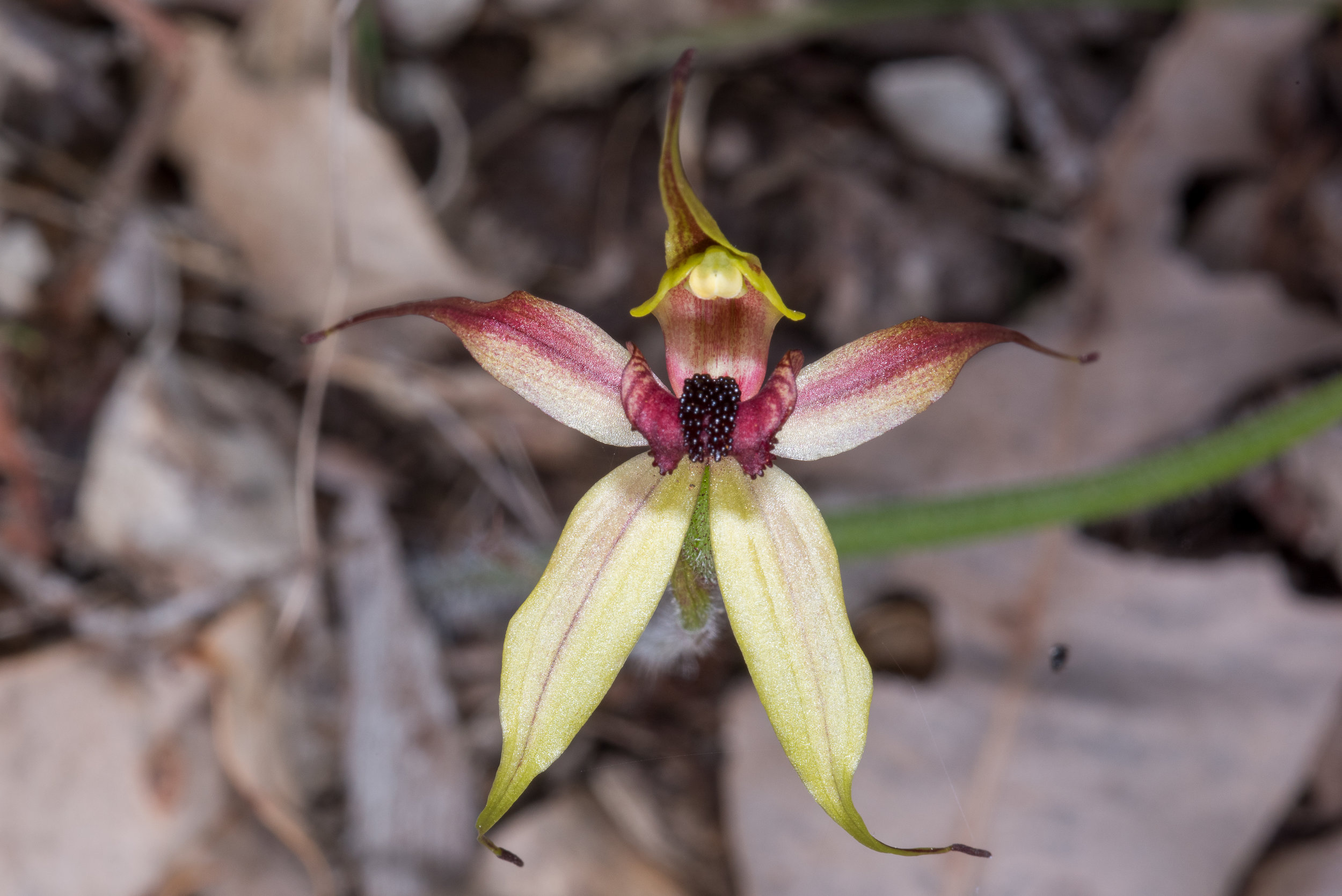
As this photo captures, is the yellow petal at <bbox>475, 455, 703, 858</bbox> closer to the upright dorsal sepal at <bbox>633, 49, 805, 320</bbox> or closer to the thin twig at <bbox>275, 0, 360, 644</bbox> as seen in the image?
the upright dorsal sepal at <bbox>633, 49, 805, 320</bbox>

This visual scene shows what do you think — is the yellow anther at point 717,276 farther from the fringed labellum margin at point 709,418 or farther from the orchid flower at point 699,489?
the fringed labellum margin at point 709,418

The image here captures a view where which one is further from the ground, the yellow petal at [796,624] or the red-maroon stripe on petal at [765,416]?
the red-maroon stripe on petal at [765,416]

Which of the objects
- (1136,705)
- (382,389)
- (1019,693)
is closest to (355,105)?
(382,389)

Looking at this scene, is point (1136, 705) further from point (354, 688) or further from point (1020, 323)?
point (354, 688)

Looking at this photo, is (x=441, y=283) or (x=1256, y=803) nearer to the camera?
(x=1256, y=803)

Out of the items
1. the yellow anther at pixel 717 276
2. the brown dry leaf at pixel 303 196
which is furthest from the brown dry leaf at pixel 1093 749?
the brown dry leaf at pixel 303 196

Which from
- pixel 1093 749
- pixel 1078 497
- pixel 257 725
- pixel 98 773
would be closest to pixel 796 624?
pixel 1078 497

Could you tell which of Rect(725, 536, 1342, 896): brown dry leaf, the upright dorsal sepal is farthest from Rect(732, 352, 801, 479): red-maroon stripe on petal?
Rect(725, 536, 1342, 896): brown dry leaf

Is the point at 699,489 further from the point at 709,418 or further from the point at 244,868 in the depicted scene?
the point at 244,868
